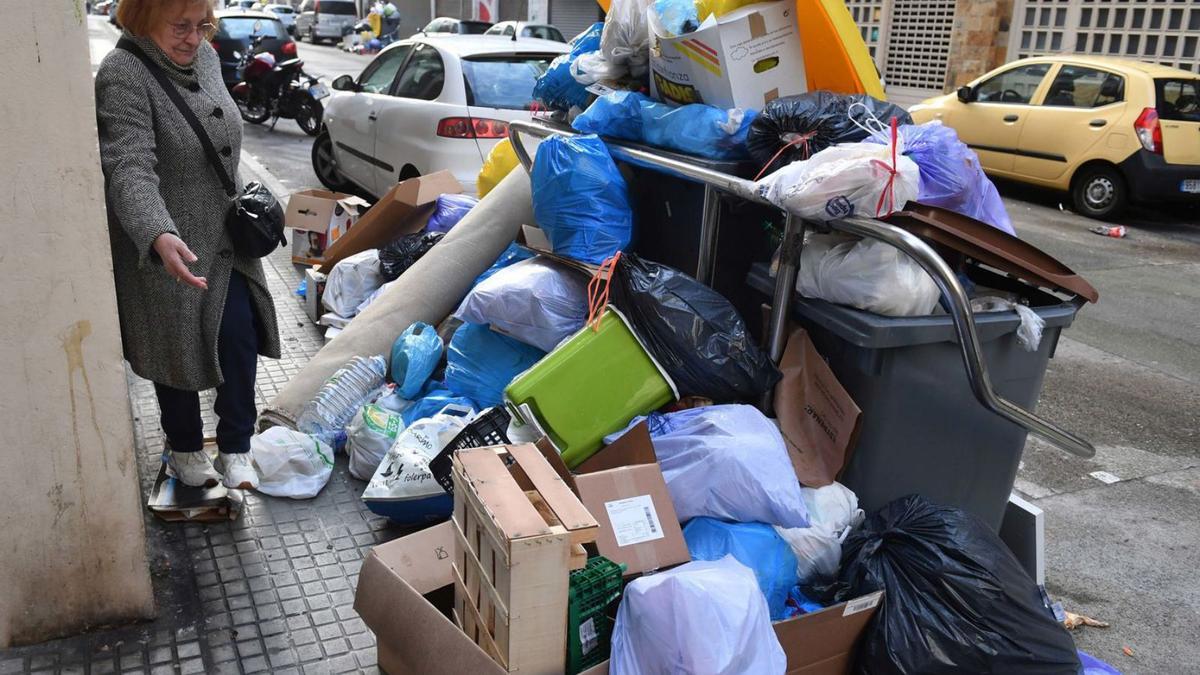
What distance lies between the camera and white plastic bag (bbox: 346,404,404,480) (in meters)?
3.70

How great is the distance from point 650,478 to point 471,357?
4.27ft

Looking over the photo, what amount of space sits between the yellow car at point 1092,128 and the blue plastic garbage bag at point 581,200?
794 centimetres

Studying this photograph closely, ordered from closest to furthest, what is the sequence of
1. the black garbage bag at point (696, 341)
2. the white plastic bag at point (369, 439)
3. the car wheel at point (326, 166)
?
the black garbage bag at point (696, 341) < the white plastic bag at point (369, 439) < the car wheel at point (326, 166)

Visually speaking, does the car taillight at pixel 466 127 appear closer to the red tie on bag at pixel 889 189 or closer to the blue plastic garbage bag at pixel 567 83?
the blue plastic garbage bag at pixel 567 83

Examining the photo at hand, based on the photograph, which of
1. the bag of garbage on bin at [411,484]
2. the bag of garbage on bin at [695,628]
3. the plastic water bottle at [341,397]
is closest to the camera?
the bag of garbage on bin at [695,628]

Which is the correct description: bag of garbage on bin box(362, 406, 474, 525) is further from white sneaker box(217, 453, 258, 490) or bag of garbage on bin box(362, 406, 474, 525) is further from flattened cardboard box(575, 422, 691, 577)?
flattened cardboard box(575, 422, 691, 577)

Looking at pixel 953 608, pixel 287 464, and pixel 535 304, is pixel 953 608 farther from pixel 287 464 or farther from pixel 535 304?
pixel 287 464

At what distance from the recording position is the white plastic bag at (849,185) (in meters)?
2.80

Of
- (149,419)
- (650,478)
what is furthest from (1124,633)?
(149,419)

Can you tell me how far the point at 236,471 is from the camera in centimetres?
335

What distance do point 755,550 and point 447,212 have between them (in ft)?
10.6

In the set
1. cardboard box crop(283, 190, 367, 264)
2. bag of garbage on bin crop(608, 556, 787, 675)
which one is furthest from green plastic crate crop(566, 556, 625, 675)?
cardboard box crop(283, 190, 367, 264)

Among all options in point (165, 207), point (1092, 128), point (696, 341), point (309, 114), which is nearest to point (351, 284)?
point (165, 207)

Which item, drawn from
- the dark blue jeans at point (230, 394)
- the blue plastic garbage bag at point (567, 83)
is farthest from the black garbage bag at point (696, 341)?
the blue plastic garbage bag at point (567, 83)
